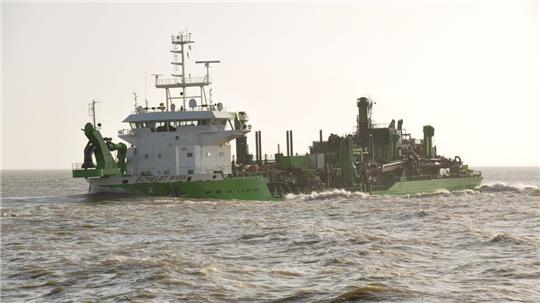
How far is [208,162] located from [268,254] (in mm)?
25687

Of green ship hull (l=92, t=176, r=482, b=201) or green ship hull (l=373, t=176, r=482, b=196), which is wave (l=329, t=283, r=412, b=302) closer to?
green ship hull (l=92, t=176, r=482, b=201)

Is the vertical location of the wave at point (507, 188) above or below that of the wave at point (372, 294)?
above

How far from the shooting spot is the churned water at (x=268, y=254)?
1991 centimetres

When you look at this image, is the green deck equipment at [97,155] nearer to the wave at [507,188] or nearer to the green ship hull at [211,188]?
the green ship hull at [211,188]

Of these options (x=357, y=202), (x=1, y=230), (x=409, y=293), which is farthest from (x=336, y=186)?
(x=409, y=293)

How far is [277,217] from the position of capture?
3953 cm

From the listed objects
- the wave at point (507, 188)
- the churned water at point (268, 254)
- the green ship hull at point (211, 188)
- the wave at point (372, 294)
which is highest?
the green ship hull at point (211, 188)

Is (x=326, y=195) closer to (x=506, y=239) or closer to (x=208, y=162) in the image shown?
(x=208, y=162)

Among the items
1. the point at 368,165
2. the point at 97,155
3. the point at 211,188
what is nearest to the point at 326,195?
the point at 368,165

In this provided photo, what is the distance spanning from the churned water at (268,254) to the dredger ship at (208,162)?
177 inches

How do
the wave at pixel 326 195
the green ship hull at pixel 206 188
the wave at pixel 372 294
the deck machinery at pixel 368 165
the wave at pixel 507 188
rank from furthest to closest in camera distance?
the wave at pixel 507 188, the deck machinery at pixel 368 165, the wave at pixel 326 195, the green ship hull at pixel 206 188, the wave at pixel 372 294

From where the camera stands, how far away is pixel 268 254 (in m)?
26.1

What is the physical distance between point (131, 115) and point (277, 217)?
16.4 m

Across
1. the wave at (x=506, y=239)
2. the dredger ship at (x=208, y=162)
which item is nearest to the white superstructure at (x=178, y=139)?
the dredger ship at (x=208, y=162)
